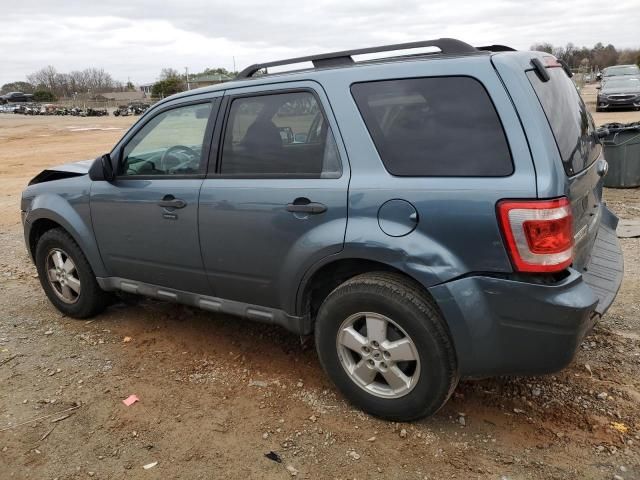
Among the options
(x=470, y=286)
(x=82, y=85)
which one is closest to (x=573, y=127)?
(x=470, y=286)

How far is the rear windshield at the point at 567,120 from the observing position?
105 inches

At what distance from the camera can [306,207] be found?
10.0 ft

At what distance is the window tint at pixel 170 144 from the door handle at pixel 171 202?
19cm

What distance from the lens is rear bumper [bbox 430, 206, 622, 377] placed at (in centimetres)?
254

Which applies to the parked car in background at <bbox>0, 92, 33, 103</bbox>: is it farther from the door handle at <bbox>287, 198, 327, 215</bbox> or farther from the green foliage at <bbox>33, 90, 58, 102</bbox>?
the door handle at <bbox>287, 198, 327, 215</bbox>

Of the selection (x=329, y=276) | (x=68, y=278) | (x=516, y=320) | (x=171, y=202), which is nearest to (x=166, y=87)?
(x=68, y=278)

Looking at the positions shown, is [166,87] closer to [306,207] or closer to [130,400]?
[130,400]

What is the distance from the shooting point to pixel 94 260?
14.2ft

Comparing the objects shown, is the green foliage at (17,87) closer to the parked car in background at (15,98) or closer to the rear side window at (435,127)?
the parked car in background at (15,98)

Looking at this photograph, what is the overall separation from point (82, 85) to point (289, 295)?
402 ft

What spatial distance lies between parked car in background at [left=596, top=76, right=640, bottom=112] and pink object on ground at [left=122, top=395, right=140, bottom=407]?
23.2 m

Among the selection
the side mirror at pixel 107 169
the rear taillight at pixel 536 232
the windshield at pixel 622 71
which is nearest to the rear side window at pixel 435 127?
the rear taillight at pixel 536 232

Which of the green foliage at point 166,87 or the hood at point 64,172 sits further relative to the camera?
the green foliage at point 166,87

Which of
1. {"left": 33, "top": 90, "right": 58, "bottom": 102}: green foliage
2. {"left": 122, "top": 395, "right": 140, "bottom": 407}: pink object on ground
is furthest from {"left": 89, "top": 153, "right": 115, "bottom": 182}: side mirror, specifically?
{"left": 33, "top": 90, "right": 58, "bottom": 102}: green foliage
